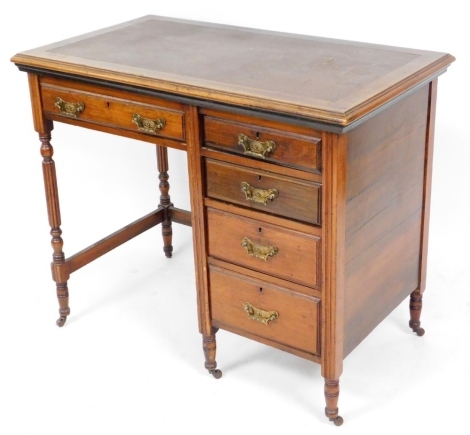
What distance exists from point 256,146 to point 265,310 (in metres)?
0.54

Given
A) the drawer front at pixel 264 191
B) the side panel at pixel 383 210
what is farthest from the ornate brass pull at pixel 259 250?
the side panel at pixel 383 210

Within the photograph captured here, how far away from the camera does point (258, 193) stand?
10.1 ft

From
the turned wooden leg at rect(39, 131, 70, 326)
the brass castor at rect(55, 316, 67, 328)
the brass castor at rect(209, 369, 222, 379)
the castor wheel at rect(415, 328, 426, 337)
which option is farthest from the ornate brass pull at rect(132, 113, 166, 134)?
the castor wheel at rect(415, 328, 426, 337)

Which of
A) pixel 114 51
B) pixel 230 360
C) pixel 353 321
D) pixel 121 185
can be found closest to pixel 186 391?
pixel 230 360

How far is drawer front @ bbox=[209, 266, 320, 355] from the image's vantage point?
3.18 metres

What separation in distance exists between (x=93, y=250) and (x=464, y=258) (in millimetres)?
1433

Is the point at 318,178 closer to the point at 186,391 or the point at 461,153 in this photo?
the point at 186,391

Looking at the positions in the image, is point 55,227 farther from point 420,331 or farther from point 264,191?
point 420,331

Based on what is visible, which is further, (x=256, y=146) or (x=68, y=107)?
(x=68, y=107)

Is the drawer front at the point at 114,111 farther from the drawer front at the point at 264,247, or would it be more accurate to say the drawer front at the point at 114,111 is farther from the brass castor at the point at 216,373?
the brass castor at the point at 216,373

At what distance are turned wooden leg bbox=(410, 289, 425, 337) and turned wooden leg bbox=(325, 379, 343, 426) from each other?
0.55 meters

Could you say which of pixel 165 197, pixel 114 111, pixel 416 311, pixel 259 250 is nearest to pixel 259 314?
pixel 259 250

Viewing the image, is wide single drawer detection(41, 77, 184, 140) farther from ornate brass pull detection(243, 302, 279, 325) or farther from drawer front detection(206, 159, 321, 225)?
ornate brass pull detection(243, 302, 279, 325)

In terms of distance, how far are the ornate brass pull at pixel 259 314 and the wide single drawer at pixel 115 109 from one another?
1.84 ft
